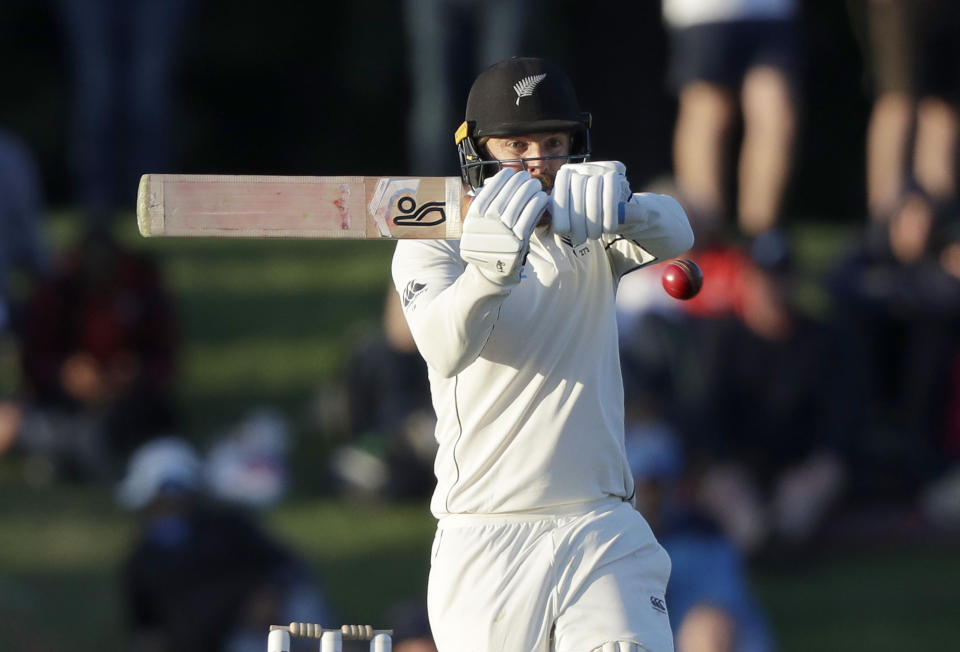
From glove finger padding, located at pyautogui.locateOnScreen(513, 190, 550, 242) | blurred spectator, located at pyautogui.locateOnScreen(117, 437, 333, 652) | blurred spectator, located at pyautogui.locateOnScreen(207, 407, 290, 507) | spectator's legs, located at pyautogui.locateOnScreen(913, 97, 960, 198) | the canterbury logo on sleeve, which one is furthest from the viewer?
blurred spectator, located at pyautogui.locateOnScreen(207, 407, 290, 507)

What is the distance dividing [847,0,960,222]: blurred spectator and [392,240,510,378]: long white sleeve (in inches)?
169

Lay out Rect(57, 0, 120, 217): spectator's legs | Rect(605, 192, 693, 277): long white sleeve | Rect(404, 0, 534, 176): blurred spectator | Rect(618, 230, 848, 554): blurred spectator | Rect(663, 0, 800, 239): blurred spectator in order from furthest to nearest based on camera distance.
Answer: Rect(57, 0, 120, 217): spectator's legs
Rect(404, 0, 534, 176): blurred spectator
Rect(618, 230, 848, 554): blurred spectator
Rect(663, 0, 800, 239): blurred spectator
Rect(605, 192, 693, 277): long white sleeve

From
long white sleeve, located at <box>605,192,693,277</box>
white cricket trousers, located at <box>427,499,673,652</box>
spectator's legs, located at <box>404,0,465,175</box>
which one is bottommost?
white cricket trousers, located at <box>427,499,673,652</box>

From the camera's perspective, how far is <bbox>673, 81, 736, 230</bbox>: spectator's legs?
23.2ft

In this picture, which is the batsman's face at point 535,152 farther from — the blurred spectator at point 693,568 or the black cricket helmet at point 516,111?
the blurred spectator at point 693,568

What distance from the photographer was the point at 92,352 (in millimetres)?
7949

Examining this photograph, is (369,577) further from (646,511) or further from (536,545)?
(536,545)

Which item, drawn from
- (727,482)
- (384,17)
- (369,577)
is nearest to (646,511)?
(727,482)

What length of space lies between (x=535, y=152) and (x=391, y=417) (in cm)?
416

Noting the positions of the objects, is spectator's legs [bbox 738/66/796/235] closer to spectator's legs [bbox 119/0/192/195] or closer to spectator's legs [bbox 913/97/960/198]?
spectator's legs [bbox 913/97/960/198]

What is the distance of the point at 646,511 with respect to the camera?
641 centimetres

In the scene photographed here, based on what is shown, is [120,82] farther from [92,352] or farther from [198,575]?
[198,575]

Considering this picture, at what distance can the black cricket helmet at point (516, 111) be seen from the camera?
3.62 m

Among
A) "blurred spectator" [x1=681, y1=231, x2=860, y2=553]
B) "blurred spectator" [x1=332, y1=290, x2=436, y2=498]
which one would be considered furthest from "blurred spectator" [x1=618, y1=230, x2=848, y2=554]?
"blurred spectator" [x1=332, y1=290, x2=436, y2=498]
